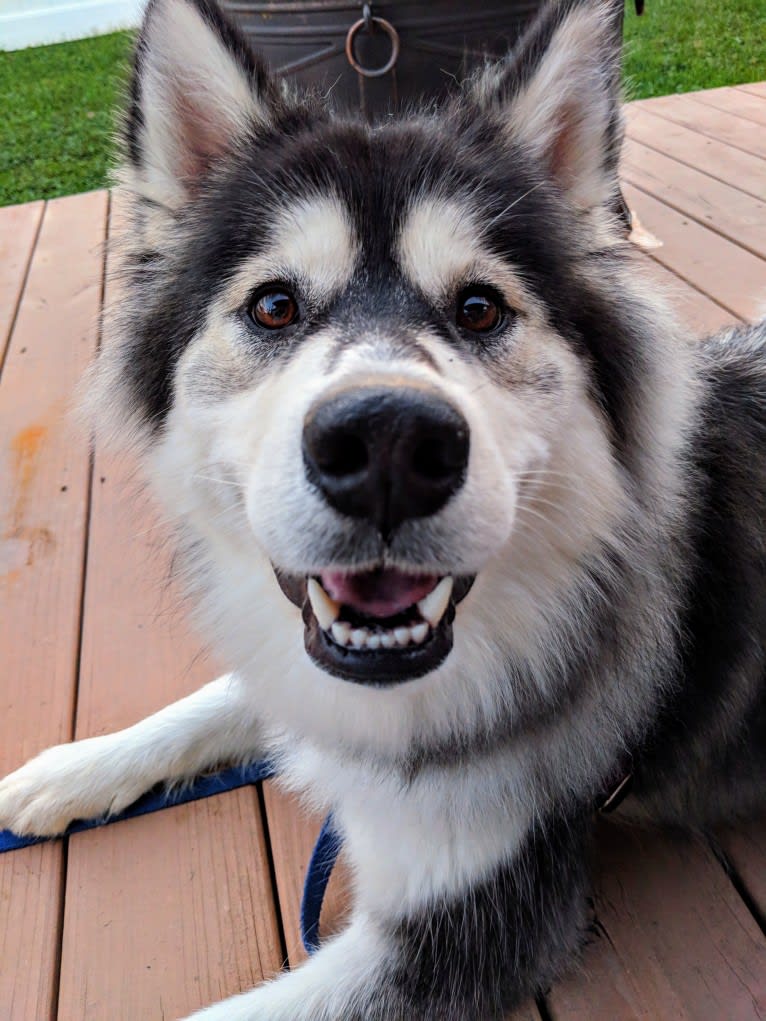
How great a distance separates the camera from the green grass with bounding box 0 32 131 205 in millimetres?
5844

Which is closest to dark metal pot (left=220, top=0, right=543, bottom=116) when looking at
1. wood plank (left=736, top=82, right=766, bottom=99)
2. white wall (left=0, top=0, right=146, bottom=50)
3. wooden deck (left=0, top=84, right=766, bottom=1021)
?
wooden deck (left=0, top=84, right=766, bottom=1021)

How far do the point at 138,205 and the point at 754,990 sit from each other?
5.94ft

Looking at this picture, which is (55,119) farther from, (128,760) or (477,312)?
(477,312)

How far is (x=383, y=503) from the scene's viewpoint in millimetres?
1019

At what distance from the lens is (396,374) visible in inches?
40.3

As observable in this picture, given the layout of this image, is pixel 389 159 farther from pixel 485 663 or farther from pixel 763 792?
pixel 763 792

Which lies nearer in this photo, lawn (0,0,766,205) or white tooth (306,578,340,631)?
white tooth (306,578,340,631)

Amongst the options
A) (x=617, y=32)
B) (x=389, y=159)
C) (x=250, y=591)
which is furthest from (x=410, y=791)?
(x=617, y=32)

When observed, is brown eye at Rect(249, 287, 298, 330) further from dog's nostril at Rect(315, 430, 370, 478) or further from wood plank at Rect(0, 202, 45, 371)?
wood plank at Rect(0, 202, 45, 371)

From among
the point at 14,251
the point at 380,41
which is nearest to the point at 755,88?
the point at 380,41

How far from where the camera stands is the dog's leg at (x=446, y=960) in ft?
4.50

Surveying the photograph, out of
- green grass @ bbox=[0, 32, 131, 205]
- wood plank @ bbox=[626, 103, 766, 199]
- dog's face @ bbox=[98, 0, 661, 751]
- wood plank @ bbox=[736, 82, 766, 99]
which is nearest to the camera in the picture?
dog's face @ bbox=[98, 0, 661, 751]

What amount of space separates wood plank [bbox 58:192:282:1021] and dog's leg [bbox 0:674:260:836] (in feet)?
0.26

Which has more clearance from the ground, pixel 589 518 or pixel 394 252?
pixel 394 252
